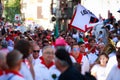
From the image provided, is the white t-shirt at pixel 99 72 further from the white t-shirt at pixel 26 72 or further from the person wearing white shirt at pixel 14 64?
the person wearing white shirt at pixel 14 64

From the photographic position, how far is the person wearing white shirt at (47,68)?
365 inches

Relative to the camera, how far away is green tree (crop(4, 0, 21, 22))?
10288 centimetres

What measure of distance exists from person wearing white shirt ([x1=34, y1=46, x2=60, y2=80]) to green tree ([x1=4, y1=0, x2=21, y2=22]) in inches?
3576

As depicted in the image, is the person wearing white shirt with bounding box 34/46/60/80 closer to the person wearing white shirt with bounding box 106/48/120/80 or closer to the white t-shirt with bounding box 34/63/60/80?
the white t-shirt with bounding box 34/63/60/80

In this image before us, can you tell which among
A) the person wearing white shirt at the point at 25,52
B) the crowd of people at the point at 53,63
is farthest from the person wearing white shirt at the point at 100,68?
the person wearing white shirt at the point at 25,52

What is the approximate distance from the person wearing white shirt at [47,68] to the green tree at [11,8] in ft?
298

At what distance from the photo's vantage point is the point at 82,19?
18.1m

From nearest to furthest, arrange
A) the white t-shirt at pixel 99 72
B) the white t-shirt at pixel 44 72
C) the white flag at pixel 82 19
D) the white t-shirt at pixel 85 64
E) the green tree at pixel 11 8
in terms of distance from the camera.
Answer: the white t-shirt at pixel 44 72, the white t-shirt at pixel 99 72, the white t-shirt at pixel 85 64, the white flag at pixel 82 19, the green tree at pixel 11 8

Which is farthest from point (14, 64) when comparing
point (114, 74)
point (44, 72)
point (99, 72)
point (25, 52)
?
point (99, 72)

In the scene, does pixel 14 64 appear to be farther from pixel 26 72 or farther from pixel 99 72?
pixel 99 72

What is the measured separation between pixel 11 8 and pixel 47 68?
325ft

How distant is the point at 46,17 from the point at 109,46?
→ 73.8m

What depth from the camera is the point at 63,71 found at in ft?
23.4

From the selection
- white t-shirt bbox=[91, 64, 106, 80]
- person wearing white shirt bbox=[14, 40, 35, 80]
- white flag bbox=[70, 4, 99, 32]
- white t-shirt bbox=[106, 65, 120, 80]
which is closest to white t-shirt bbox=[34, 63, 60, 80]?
white t-shirt bbox=[106, 65, 120, 80]
